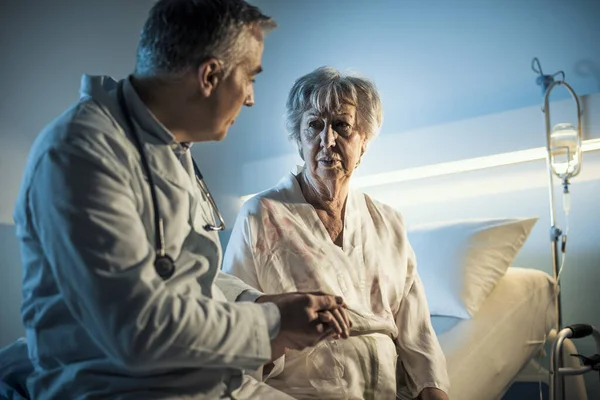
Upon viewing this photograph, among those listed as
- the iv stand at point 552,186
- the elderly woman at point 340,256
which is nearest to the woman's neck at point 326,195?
the elderly woman at point 340,256

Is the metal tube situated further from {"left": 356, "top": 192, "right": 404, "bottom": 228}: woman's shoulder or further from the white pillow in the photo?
{"left": 356, "top": 192, "right": 404, "bottom": 228}: woman's shoulder

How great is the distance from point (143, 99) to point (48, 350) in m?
0.44

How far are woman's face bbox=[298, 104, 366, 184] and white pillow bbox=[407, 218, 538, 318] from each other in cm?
70

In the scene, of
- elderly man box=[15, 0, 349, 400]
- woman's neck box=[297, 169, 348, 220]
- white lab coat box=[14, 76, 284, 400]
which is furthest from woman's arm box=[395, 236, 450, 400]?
white lab coat box=[14, 76, 284, 400]

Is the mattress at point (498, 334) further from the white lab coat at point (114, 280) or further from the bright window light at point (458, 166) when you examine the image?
the white lab coat at point (114, 280)

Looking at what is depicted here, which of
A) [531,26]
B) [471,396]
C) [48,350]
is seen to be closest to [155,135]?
[48,350]

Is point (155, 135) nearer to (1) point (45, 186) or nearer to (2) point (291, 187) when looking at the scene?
(1) point (45, 186)

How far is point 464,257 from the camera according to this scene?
2.39m

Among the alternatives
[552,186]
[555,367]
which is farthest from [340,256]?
→ [552,186]

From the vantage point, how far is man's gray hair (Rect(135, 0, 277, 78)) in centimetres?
103

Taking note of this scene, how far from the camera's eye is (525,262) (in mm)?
2746

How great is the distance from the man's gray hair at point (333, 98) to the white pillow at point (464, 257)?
0.70 meters

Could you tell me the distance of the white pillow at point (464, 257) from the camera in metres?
2.25

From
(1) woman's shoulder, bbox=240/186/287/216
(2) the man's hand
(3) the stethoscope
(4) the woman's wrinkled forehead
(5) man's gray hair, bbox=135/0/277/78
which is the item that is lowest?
(2) the man's hand
